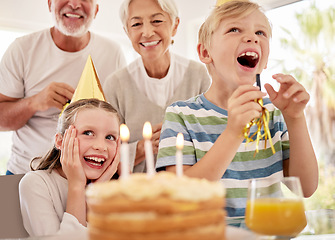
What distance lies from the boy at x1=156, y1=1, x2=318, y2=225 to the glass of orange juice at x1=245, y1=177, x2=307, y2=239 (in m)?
0.44

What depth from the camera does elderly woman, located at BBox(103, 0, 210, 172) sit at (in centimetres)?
195

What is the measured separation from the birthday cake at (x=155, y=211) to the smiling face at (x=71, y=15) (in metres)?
1.95

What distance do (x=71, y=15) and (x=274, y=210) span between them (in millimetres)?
1905

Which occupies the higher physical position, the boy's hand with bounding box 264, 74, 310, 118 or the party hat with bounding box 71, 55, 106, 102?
the party hat with bounding box 71, 55, 106, 102

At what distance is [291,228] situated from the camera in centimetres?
72

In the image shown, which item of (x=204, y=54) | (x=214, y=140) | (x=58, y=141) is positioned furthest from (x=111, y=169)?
(x=204, y=54)

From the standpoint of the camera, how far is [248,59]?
1.38 m

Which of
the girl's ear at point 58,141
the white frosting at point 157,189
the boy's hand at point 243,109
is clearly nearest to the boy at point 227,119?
the boy's hand at point 243,109

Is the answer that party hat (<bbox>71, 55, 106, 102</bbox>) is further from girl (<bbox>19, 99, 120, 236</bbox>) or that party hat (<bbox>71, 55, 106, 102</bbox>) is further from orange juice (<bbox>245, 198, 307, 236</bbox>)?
orange juice (<bbox>245, 198, 307, 236</bbox>)

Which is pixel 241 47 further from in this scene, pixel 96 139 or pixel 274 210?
pixel 274 210

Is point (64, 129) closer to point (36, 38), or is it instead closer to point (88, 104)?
point (88, 104)

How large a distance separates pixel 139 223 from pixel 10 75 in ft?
6.98

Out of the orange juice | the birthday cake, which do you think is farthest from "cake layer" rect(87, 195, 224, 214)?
the orange juice

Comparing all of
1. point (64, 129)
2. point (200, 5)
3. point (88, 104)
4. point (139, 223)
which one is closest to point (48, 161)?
point (64, 129)
